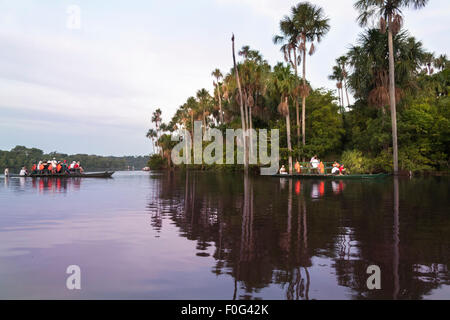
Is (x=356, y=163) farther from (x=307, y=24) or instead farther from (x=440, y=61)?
(x=440, y=61)

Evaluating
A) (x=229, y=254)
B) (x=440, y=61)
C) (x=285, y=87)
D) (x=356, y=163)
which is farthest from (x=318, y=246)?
(x=440, y=61)

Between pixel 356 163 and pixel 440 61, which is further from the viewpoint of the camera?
pixel 440 61

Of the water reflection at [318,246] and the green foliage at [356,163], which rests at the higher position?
the green foliage at [356,163]

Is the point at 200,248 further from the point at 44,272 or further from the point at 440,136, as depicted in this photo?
the point at 440,136

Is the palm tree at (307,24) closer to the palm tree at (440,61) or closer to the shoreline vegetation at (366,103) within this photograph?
the shoreline vegetation at (366,103)

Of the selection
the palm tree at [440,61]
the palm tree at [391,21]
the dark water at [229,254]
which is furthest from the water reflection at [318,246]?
the palm tree at [440,61]

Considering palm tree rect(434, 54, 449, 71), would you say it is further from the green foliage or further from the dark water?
the dark water

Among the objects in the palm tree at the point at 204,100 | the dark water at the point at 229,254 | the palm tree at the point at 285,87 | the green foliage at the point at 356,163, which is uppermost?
the palm tree at the point at 204,100

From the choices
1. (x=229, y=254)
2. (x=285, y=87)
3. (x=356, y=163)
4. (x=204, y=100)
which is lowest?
(x=229, y=254)

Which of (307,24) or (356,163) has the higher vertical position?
(307,24)

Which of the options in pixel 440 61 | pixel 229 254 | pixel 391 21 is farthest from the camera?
pixel 440 61

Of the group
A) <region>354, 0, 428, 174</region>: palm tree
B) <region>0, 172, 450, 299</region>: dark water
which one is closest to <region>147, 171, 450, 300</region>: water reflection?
<region>0, 172, 450, 299</region>: dark water

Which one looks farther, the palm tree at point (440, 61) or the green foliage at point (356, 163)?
the palm tree at point (440, 61)
